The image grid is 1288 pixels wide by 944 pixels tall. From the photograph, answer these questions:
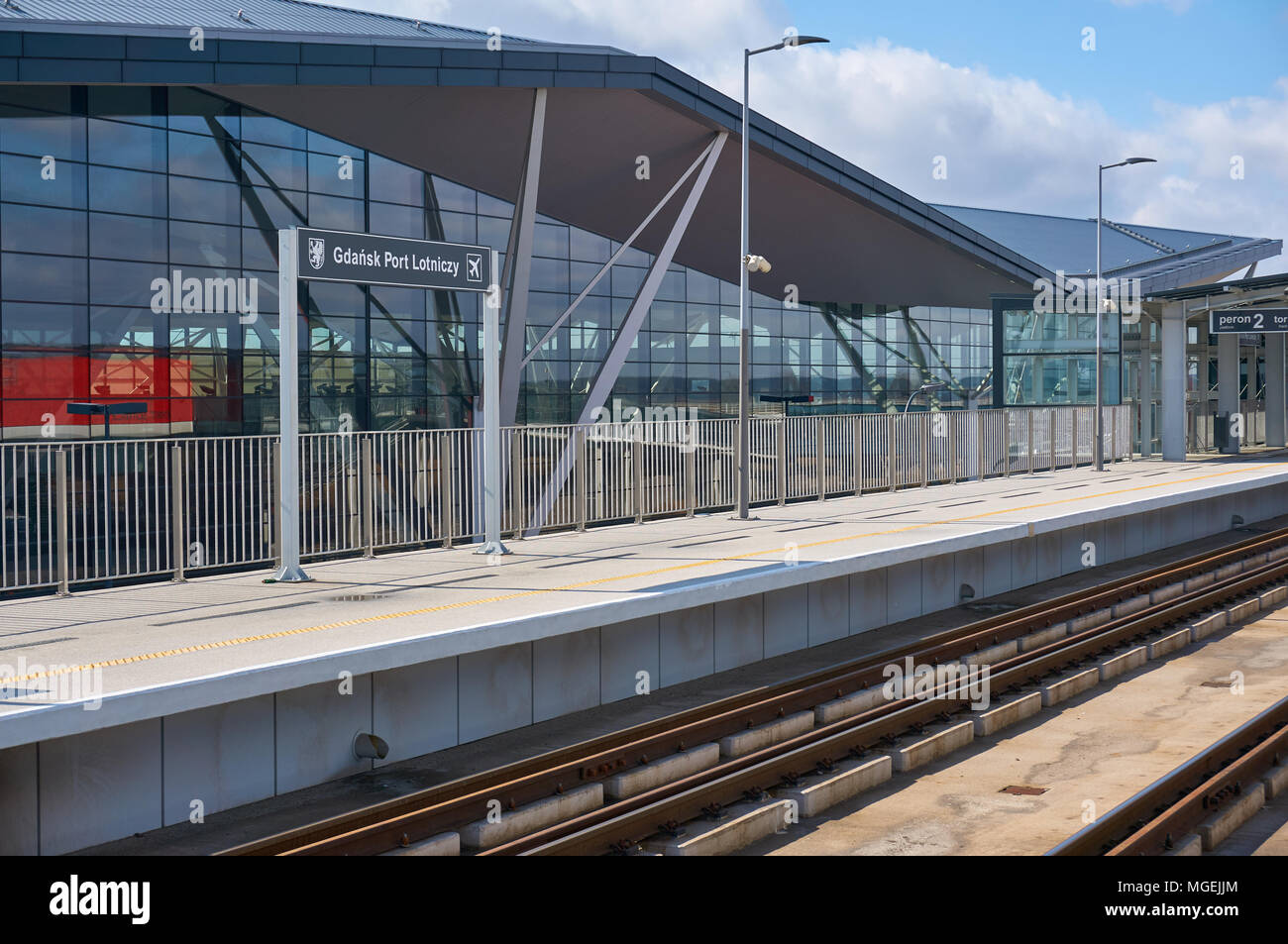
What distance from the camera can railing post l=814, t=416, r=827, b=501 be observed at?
73.7 ft

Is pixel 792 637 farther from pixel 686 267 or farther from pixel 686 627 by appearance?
pixel 686 267

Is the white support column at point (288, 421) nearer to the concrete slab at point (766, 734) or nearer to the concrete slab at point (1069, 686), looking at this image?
the concrete slab at point (766, 734)

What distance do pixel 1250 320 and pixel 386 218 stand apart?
2354cm

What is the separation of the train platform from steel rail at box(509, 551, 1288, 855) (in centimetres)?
199

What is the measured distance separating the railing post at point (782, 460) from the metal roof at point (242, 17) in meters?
9.01

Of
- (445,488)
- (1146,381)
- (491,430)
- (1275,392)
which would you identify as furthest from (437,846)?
(1275,392)

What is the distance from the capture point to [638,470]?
18875mm

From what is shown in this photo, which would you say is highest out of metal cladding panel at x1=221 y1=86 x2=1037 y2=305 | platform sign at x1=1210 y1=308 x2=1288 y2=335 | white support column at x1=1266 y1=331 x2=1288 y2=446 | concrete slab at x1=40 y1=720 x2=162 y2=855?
metal cladding panel at x1=221 y1=86 x2=1037 y2=305

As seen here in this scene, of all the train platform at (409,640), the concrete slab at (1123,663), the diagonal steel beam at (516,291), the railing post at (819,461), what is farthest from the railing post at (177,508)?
the diagonal steel beam at (516,291)

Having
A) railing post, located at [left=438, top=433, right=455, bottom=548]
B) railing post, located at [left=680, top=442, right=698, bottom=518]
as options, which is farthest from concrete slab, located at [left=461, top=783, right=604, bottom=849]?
railing post, located at [left=680, top=442, right=698, bottom=518]

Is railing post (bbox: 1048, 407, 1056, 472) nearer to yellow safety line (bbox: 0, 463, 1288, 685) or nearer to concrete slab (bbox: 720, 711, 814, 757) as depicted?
yellow safety line (bbox: 0, 463, 1288, 685)

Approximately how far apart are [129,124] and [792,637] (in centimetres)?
1791

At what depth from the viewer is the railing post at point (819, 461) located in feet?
73.7

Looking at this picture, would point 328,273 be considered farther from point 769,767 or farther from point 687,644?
point 769,767
